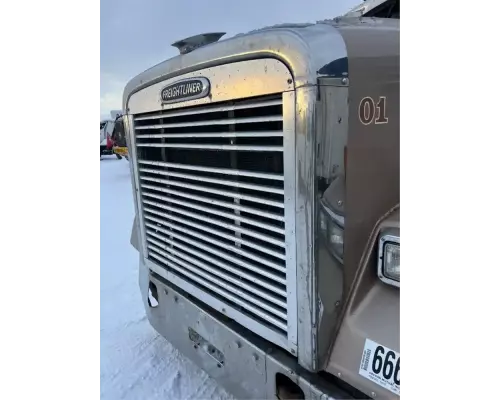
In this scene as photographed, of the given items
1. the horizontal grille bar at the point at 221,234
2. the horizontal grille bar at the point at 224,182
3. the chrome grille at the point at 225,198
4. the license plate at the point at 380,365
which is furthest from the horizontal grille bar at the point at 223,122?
the license plate at the point at 380,365

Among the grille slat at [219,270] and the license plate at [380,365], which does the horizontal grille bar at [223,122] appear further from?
the license plate at [380,365]

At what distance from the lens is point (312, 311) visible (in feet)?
5.49

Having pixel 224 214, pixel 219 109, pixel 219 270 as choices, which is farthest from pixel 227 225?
pixel 219 109

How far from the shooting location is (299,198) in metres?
1.61

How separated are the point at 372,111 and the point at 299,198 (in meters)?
0.41

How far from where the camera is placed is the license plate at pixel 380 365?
1461 millimetres

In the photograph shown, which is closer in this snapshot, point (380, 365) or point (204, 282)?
point (380, 365)

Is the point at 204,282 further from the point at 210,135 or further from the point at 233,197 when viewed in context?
the point at 210,135

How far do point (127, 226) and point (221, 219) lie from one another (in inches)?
246

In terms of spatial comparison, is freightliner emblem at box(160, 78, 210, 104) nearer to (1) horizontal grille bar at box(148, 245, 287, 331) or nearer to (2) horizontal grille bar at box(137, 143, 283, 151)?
(2) horizontal grille bar at box(137, 143, 283, 151)

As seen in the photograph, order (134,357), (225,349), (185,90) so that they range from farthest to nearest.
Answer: (134,357) → (225,349) → (185,90)

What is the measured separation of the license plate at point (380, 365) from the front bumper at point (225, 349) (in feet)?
0.53

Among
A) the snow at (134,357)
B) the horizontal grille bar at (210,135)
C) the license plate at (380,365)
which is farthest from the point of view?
the snow at (134,357)

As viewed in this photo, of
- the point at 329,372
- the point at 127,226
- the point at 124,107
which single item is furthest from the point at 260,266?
the point at 127,226
